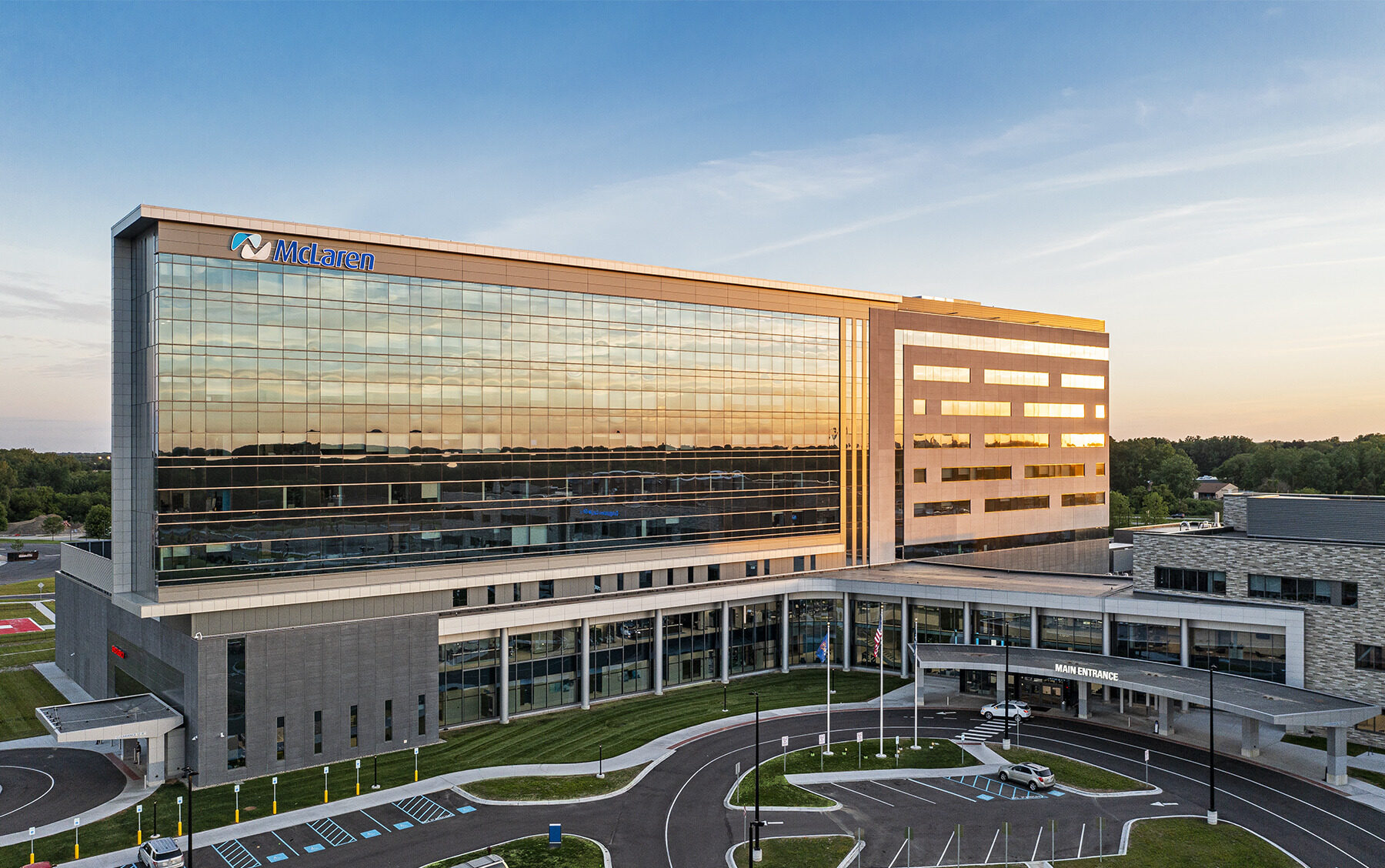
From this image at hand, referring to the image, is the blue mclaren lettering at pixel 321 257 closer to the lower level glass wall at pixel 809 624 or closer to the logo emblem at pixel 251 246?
the logo emblem at pixel 251 246

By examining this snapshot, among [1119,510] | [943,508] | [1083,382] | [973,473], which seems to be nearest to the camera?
[943,508]

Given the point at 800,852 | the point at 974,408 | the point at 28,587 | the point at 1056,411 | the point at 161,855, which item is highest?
the point at 974,408

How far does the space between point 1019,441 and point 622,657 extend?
53337 mm

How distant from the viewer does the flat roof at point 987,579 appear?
77200mm

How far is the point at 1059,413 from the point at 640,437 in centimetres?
5609

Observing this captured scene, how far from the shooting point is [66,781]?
5644 centimetres

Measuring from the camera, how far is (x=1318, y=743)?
6319cm

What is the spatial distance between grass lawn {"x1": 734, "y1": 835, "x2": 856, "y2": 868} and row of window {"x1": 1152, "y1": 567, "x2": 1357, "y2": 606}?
3978 cm

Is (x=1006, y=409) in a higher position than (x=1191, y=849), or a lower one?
higher

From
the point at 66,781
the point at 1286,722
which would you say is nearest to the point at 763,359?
the point at 1286,722

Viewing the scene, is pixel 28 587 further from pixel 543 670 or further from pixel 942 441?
pixel 942 441

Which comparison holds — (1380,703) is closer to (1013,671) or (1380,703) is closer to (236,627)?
(1013,671)

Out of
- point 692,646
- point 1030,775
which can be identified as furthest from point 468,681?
point 1030,775

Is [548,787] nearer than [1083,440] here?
Yes
